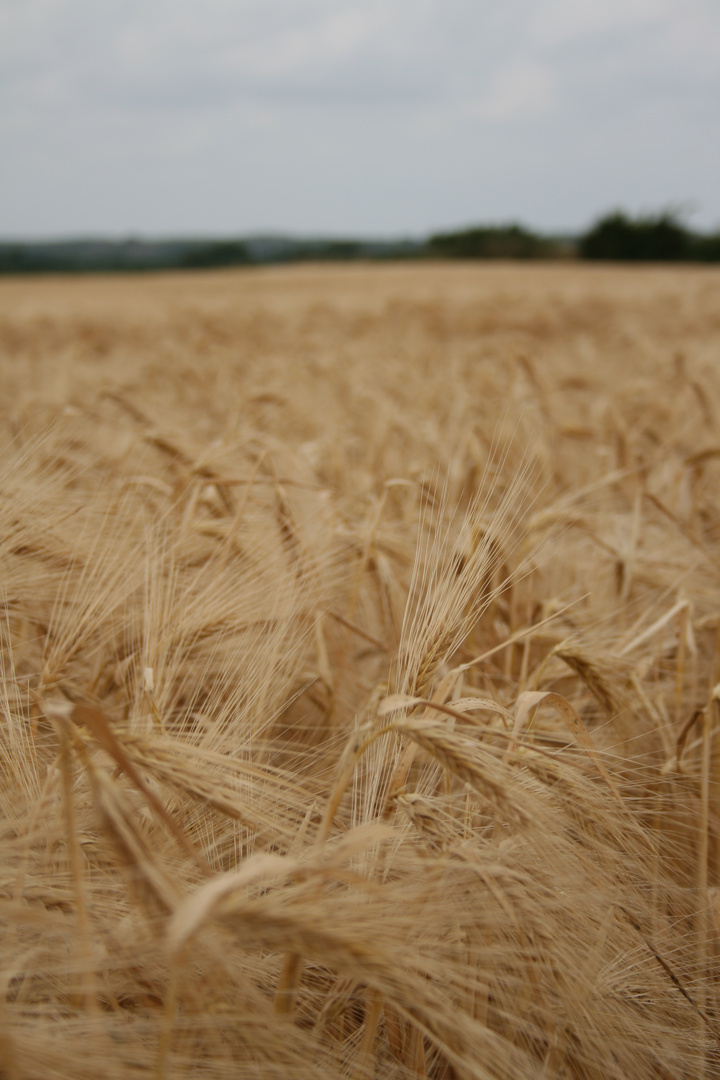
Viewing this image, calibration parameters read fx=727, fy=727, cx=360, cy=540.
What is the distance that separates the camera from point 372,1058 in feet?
2.66

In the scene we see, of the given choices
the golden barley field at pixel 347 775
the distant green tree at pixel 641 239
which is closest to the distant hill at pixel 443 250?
the distant green tree at pixel 641 239

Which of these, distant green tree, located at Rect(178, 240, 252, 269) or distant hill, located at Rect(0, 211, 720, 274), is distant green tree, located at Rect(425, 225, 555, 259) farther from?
distant green tree, located at Rect(178, 240, 252, 269)

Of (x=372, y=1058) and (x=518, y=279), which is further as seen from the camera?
(x=518, y=279)

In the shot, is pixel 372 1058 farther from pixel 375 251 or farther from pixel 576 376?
pixel 375 251

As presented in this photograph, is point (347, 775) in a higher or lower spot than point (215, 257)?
lower

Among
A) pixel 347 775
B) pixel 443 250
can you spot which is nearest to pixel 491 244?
pixel 443 250

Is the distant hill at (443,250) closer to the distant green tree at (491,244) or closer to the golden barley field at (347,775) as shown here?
the distant green tree at (491,244)

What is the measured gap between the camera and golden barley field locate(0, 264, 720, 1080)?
659mm

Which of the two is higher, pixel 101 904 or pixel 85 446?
pixel 85 446

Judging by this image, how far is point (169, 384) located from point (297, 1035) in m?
4.27

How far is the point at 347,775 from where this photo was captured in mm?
711

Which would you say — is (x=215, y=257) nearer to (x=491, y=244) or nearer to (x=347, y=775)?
(x=491, y=244)

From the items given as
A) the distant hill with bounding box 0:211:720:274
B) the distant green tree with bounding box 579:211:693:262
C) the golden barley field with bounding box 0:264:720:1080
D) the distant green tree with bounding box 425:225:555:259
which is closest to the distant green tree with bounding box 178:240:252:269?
the distant hill with bounding box 0:211:720:274

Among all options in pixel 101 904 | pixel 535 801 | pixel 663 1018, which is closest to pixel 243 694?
pixel 101 904
